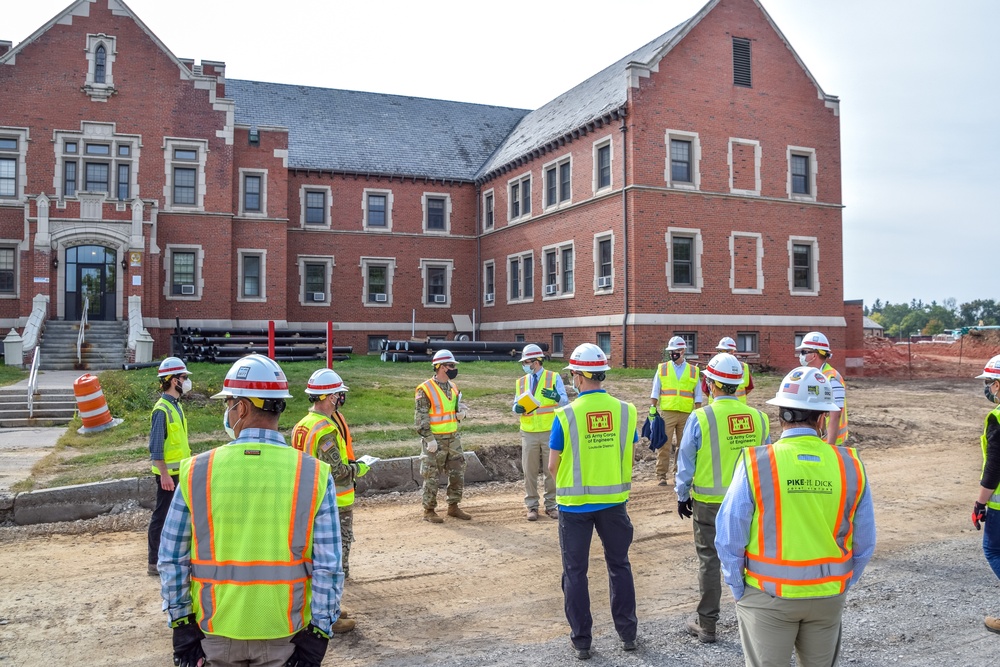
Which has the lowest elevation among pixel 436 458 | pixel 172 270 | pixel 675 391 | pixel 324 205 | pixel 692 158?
pixel 436 458

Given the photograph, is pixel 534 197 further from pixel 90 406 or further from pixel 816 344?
pixel 816 344

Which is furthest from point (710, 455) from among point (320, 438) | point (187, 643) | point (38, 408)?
point (38, 408)

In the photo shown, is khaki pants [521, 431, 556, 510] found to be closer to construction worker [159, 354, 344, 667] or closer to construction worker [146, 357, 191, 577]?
construction worker [146, 357, 191, 577]

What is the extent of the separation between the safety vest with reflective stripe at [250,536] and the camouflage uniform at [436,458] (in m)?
6.05

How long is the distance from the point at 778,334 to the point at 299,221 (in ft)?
70.2

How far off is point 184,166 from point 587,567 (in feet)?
97.2

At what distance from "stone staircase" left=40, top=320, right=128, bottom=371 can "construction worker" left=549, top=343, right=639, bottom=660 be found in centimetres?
2303

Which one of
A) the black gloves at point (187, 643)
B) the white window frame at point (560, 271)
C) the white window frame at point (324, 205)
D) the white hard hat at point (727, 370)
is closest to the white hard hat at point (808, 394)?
the white hard hat at point (727, 370)

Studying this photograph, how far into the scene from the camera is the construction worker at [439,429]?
938cm

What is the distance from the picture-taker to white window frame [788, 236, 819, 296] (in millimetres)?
28625

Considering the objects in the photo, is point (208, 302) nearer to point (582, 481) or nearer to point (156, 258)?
point (156, 258)

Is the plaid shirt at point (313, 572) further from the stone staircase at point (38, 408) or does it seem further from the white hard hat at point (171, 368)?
the stone staircase at point (38, 408)

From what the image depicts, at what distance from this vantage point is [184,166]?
100ft

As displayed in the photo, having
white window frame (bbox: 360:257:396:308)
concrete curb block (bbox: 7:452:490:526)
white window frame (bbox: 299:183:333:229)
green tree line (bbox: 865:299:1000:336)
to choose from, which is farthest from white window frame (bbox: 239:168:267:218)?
green tree line (bbox: 865:299:1000:336)
